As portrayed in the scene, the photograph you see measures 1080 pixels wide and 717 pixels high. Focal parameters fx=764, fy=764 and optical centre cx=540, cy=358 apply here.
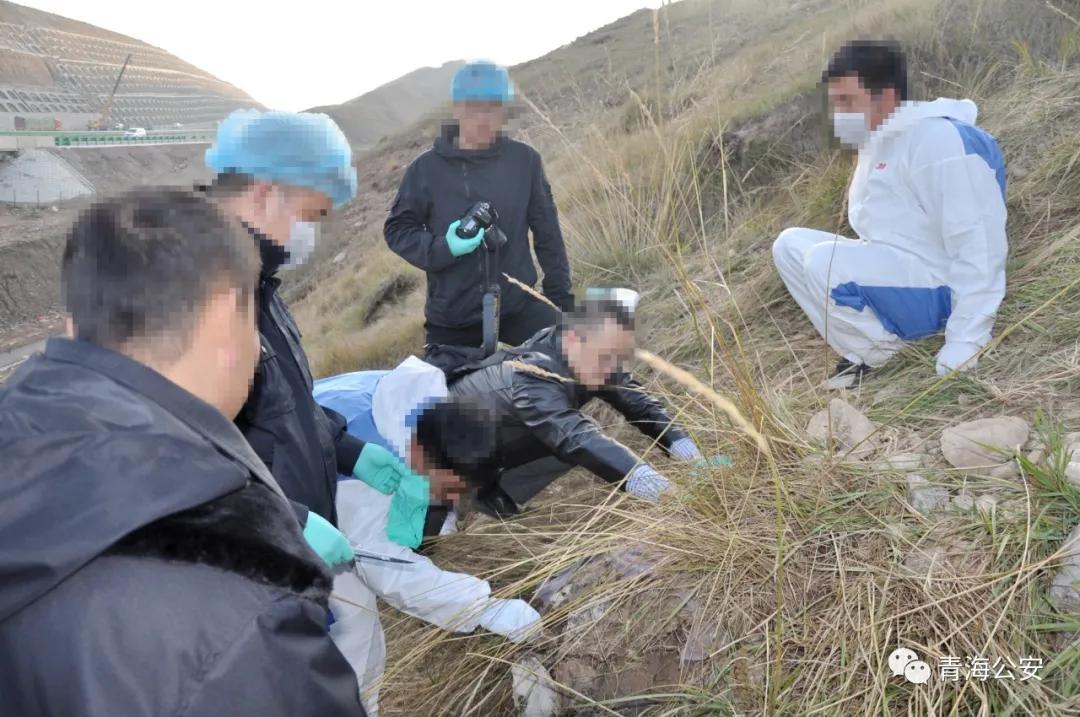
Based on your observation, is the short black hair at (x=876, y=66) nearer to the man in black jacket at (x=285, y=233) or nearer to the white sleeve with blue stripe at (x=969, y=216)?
the white sleeve with blue stripe at (x=969, y=216)

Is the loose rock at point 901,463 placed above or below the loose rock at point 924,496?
above

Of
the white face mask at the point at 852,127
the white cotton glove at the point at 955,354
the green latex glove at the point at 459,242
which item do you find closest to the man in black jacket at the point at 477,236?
the green latex glove at the point at 459,242

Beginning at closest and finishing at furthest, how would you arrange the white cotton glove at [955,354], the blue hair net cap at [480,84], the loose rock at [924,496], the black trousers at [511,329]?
the loose rock at [924,496], the white cotton glove at [955,354], the blue hair net cap at [480,84], the black trousers at [511,329]

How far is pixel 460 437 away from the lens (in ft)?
7.50

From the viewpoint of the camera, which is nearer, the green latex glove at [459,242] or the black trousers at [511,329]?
the green latex glove at [459,242]

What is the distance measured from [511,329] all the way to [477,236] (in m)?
0.50

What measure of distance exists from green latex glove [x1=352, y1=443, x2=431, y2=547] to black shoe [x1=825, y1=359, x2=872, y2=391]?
1.48 metres

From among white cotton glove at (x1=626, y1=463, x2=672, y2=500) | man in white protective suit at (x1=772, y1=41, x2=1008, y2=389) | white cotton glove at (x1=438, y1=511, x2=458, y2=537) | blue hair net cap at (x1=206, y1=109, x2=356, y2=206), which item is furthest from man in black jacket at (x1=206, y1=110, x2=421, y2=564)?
man in white protective suit at (x1=772, y1=41, x2=1008, y2=389)

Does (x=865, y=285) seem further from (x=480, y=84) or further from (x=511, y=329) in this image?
(x=480, y=84)

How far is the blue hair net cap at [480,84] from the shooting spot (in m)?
2.87

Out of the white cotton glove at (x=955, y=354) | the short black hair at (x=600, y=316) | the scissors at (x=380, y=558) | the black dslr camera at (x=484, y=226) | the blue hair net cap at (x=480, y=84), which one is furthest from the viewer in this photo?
the black dslr camera at (x=484, y=226)

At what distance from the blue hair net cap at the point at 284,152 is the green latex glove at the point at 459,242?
106cm

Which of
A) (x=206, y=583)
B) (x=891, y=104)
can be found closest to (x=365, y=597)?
(x=206, y=583)

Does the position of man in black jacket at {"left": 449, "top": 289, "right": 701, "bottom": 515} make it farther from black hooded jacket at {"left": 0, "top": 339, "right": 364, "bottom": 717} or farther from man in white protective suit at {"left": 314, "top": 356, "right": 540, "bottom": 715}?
black hooded jacket at {"left": 0, "top": 339, "right": 364, "bottom": 717}
